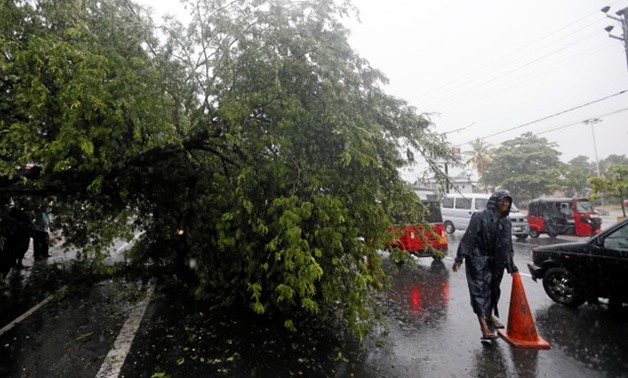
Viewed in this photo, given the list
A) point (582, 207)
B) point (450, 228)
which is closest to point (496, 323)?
point (582, 207)

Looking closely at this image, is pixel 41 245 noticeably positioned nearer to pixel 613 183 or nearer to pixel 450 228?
pixel 450 228

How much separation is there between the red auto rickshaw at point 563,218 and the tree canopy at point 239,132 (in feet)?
41.5

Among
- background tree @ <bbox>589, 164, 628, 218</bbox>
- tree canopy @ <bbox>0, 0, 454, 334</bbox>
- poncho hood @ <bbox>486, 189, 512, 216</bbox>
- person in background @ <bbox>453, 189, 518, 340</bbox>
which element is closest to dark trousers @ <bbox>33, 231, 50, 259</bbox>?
tree canopy @ <bbox>0, 0, 454, 334</bbox>

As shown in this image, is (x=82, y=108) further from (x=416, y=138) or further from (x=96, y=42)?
(x=416, y=138)

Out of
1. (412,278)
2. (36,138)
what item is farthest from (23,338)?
(412,278)

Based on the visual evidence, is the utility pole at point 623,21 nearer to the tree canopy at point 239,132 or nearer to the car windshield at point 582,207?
the car windshield at point 582,207

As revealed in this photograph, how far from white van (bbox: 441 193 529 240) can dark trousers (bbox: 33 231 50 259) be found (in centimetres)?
1424

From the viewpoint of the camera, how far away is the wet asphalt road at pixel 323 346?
3.86 metres

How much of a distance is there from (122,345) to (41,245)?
8433 millimetres

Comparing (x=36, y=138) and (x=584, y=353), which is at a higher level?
(x=36, y=138)

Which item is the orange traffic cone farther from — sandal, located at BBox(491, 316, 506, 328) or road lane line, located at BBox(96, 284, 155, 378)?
road lane line, located at BBox(96, 284, 155, 378)

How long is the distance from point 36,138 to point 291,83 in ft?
10.2

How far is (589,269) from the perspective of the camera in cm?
546

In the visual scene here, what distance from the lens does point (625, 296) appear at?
16.7ft
